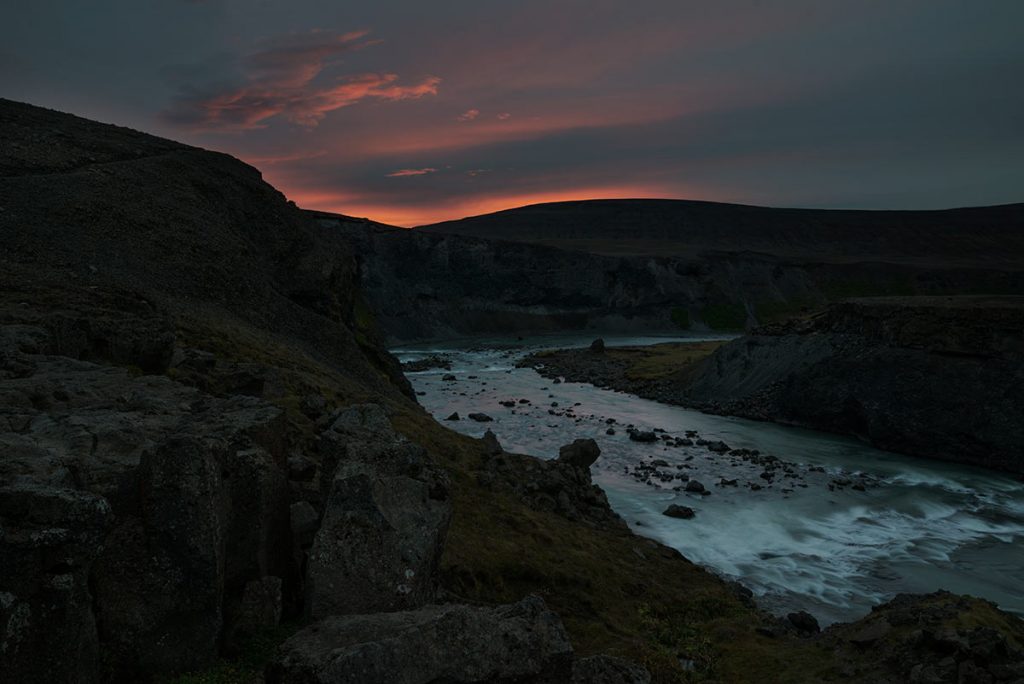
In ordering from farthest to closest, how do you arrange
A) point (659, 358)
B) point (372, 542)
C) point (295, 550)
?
1. point (659, 358)
2. point (295, 550)
3. point (372, 542)

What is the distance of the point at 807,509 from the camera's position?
3991 cm

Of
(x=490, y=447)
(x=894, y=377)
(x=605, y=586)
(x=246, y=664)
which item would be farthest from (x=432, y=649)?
(x=894, y=377)

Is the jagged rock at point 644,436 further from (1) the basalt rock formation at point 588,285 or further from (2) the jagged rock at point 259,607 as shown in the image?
(1) the basalt rock formation at point 588,285

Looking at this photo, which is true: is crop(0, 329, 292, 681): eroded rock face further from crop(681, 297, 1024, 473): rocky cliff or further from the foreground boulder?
crop(681, 297, 1024, 473): rocky cliff

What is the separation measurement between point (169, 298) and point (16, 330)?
21.7 metres

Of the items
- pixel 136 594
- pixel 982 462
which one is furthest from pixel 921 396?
pixel 136 594

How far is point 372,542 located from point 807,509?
3652cm

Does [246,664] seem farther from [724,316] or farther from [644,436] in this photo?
[724,316]

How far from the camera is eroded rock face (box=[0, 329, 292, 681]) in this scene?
7484 millimetres

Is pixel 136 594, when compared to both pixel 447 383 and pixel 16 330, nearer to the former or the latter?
pixel 16 330

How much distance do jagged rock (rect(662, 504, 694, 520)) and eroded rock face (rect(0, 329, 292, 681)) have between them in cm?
2862

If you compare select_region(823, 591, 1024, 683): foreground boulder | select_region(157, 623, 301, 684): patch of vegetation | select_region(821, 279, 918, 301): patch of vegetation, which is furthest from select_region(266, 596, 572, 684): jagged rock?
select_region(821, 279, 918, 301): patch of vegetation

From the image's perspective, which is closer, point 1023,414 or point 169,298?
point 169,298

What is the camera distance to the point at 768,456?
50844 mm
